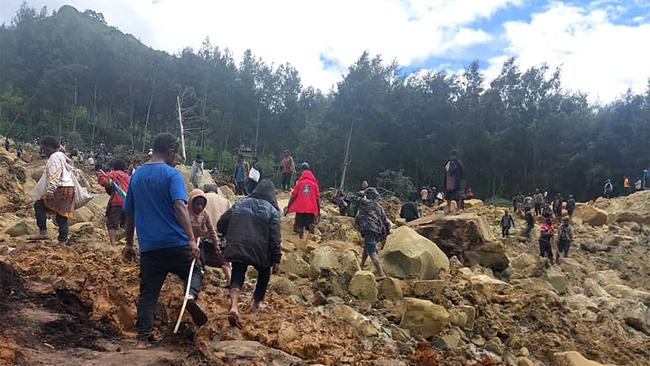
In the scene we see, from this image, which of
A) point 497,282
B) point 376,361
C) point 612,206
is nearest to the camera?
point 376,361

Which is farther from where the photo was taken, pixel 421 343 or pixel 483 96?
pixel 483 96

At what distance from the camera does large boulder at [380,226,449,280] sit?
856 centimetres

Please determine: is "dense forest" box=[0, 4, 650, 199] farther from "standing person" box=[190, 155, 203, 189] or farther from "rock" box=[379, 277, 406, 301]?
"rock" box=[379, 277, 406, 301]

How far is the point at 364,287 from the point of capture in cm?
737

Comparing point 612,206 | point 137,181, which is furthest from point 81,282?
point 612,206

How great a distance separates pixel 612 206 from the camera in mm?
24094

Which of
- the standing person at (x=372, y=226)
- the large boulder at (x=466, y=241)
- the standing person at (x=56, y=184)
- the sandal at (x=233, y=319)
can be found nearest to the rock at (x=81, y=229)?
the standing person at (x=56, y=184)

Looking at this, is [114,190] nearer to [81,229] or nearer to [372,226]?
[81,229]

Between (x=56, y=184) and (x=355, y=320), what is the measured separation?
387cm

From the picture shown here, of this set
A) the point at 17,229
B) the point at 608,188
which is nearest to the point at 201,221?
the point at 17,229

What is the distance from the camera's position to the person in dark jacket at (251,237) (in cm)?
505

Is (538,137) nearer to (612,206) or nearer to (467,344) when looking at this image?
(612,206)

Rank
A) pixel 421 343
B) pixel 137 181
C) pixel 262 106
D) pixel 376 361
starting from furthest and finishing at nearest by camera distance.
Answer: pixel 262 106, pixel 421 343, pixel 376 361, pixel 137 181

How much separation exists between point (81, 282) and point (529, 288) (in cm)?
682
